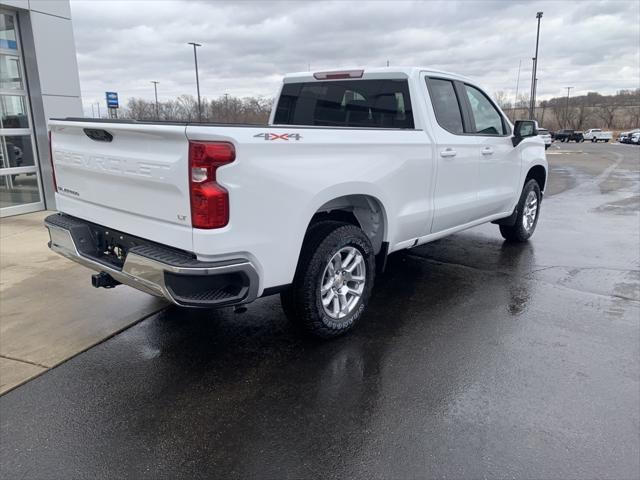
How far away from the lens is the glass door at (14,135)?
337 inches

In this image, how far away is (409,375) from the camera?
135 inches

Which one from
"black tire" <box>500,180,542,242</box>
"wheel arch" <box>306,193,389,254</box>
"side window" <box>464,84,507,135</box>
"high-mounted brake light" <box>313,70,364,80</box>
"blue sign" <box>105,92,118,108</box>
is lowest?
"black tire" <box>500,180,542,242</box>

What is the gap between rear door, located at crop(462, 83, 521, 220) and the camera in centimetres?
538

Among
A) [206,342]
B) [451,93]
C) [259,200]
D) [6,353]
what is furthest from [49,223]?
[451,93]

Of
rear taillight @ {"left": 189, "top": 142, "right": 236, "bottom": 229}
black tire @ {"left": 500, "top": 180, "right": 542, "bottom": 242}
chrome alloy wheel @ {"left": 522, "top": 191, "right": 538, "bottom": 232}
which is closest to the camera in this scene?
rear taillight @ {"left": 189, "top": 142, "right": 236, "bottom": 229}

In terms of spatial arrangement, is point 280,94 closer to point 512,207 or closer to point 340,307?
point 340,307

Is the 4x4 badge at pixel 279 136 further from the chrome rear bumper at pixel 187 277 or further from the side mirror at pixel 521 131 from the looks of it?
the side mirror at pixel 521 131

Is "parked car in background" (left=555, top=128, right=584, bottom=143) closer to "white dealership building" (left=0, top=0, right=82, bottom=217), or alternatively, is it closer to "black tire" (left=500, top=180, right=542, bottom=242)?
"black tire" (left=500, top=180, right=542, bottom=242)

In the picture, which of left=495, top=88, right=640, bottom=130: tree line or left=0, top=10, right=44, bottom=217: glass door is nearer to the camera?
left=0, top=10, right=44, bottom=217: glass door

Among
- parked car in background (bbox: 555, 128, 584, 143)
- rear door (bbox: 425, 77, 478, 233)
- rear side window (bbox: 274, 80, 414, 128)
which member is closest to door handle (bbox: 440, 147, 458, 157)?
rear door (bbox: 425, 77, 478, 233)

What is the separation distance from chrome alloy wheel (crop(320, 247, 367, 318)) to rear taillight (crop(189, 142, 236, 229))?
111cm

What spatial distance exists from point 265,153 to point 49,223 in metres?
2.04

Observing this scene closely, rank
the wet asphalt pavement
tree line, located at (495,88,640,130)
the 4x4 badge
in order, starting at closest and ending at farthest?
the wet asphalt pavement → the 4x4 badge → tree line, located at (495,88,640,130)

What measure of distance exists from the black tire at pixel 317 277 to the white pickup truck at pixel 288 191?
0.04ft
